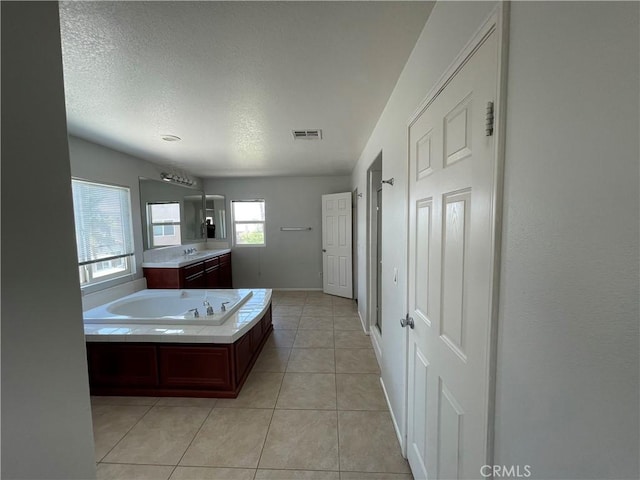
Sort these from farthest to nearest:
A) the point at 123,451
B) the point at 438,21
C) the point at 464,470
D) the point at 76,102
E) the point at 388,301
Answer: the point at 388,301 → the point at 76,102 → the point at 123,451 → the point at 438,21 → the point at 464,470

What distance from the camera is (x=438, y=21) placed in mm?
1063

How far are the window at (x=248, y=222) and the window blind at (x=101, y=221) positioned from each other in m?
2.23

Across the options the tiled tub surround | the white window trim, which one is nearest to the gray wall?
the white window trim

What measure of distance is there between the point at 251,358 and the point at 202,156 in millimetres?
2710

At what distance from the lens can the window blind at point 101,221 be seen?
2750 mm

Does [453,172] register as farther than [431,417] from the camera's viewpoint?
No

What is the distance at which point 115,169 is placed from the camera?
322cm

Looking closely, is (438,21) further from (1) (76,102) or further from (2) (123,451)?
(2) (123,451)

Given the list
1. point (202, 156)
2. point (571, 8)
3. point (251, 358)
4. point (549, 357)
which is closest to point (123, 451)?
point (251, 358)

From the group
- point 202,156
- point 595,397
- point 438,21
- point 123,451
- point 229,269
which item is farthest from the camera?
point 229,269

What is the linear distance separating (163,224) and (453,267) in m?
4.35

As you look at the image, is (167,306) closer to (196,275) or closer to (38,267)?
(196,275)

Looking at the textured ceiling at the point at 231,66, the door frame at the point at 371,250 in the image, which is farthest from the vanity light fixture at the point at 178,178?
the door frame at the point at 371,250

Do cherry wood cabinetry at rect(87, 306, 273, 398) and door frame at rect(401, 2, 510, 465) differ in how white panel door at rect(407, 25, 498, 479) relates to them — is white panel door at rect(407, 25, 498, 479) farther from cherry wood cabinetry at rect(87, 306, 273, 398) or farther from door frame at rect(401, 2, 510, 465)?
cherry wood cabinetry at rect(87, 306, 273, 398)
